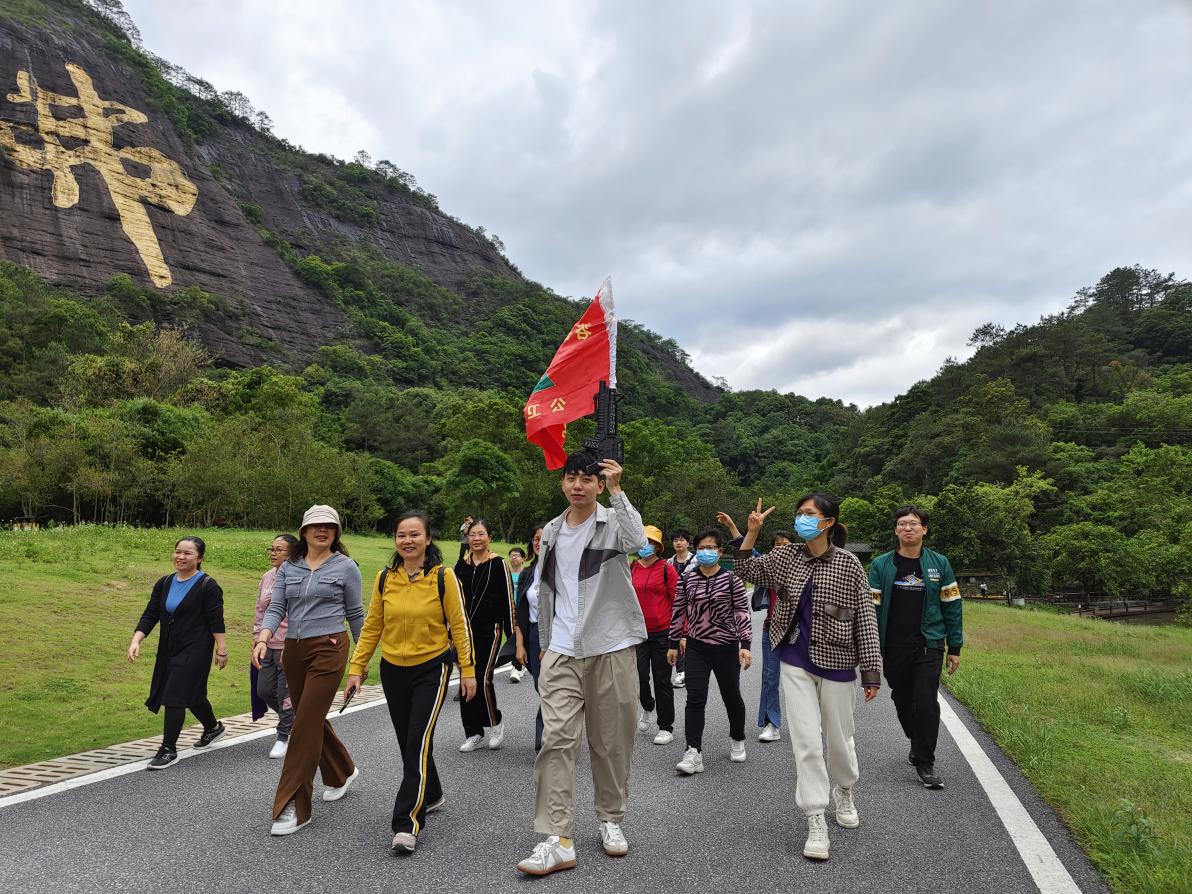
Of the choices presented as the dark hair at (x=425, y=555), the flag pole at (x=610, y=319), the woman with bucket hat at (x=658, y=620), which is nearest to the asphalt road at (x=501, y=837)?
the woman with bucket hat at (x=658, y=620)

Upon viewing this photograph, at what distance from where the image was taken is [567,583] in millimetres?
3805

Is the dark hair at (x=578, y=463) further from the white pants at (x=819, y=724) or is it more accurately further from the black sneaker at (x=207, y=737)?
the black sneaker at (x=207, y=737)

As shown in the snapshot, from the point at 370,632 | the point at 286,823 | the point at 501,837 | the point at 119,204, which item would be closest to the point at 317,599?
the point at 370,632

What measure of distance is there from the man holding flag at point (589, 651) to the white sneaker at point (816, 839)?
934 millimetres

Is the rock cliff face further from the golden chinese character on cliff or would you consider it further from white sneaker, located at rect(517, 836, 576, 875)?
white sneaker, located at rect(517, 836, 576, 875)

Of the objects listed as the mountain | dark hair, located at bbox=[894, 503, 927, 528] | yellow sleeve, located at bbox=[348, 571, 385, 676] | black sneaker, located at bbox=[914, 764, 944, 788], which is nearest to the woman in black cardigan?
yellow sleeve, located at bbox=[348, 571, 385, 676]

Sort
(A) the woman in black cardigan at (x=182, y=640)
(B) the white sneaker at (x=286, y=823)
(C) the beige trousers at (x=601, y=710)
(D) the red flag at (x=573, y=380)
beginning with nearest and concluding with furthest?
(C) the beige trousers at (x=601, y=710) → (B) the white sneaker at (x=286, y=823) → (A) the woman in black cardigan at (x=182, y=640) → (D) the red flag at (x=573, y=380)

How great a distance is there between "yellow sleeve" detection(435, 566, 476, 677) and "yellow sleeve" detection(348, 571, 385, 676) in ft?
1.34

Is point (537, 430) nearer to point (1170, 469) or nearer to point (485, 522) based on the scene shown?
point (485, 522)

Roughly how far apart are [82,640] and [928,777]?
10637 mm

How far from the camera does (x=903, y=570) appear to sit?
5.22m

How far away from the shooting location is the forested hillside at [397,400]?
35.3m

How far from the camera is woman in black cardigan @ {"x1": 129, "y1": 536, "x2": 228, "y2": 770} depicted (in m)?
Answer: 5.27

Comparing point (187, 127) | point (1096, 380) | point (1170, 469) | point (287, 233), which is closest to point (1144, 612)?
point (1170, 469)
